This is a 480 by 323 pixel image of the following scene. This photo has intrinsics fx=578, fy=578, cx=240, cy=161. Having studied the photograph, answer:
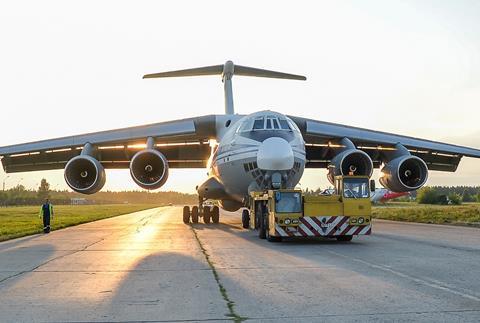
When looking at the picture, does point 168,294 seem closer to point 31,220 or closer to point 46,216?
point 46,216

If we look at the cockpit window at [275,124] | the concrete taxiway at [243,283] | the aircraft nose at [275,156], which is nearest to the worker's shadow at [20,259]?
the concrete taxiway at [243,283]

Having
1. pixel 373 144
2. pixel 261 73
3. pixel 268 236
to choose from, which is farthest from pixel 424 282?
pixel 261 73

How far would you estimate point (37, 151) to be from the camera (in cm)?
2311

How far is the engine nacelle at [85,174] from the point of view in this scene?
70.7 ft

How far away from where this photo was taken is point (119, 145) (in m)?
24.6

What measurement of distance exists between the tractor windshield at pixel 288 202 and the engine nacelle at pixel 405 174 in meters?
8.18

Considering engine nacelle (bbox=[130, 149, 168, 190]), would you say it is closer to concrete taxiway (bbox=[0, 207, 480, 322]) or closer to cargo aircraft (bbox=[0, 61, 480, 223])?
cargo aircraft (bbox=[0, 61, 480, 223])

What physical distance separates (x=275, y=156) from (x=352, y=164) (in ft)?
20.1

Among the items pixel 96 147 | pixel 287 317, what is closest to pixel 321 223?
pixel 287 317

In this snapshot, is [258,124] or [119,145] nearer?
[258,124]

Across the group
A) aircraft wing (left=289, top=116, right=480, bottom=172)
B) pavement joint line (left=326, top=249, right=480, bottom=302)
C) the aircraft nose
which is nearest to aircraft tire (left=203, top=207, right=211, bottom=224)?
aircraft wing (left=289, top=116, right=480, bottom=172)

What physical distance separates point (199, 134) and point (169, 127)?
1498mm

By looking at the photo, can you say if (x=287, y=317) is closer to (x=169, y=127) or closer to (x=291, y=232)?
(x=291, y=232)

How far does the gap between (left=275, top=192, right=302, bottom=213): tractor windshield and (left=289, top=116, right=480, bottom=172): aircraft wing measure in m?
7.59
